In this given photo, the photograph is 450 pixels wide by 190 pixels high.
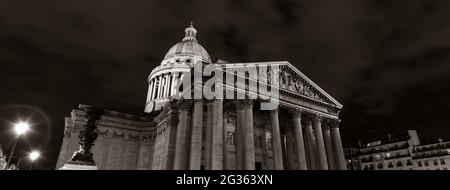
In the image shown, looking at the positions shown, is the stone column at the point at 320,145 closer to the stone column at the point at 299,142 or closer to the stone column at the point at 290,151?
the stone column at the point at 299,142

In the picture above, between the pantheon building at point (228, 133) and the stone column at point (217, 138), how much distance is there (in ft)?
0.26

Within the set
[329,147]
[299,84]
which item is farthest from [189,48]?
[329,147]

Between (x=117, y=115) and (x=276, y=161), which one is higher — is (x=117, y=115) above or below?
above

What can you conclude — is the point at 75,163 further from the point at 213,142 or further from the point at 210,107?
the point at 210,107

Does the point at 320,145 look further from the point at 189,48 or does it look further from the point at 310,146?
the point at 189,48

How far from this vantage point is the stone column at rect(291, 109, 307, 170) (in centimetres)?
2491

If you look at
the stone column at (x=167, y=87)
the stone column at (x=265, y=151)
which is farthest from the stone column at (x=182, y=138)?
the stone column at (x=167, y=87)

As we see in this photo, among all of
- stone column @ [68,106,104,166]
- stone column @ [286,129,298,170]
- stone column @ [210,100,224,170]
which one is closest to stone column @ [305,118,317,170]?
stone column @ [286,129,298,170]

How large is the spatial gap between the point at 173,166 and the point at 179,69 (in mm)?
29871

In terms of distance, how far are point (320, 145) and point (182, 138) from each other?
15237 millimetres

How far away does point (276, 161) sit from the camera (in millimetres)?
23359

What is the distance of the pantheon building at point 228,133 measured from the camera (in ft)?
72.1
